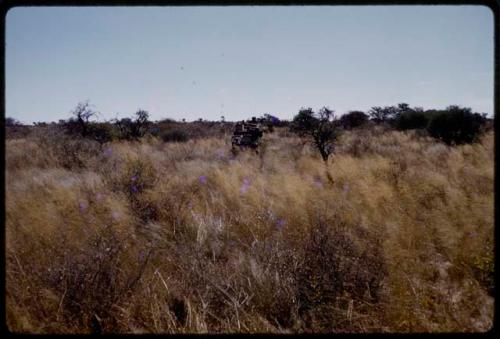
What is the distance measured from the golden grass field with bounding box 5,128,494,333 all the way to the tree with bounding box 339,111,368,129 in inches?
1039

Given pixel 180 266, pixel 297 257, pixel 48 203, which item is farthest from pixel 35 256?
pixel 297 257

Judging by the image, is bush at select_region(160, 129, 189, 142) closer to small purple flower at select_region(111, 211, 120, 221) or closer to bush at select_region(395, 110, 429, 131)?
bush at select_region(395, 110, 429, 131)

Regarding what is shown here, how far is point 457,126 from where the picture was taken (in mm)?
14938

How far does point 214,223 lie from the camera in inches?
163

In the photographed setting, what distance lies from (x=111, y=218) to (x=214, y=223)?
1.45 m

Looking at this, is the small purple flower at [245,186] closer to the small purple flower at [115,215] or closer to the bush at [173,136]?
the small purple flower at [115,215]

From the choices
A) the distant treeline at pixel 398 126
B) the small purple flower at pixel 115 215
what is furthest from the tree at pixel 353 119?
the small purple flower at pixel 115 215

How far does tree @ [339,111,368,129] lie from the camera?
101 feet

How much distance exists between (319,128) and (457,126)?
7931mm

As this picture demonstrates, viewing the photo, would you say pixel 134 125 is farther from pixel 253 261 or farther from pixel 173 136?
pixel 253 261

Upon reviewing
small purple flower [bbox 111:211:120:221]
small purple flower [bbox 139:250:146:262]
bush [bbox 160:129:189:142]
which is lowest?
small purple flower [bbox 139:250:146:262]

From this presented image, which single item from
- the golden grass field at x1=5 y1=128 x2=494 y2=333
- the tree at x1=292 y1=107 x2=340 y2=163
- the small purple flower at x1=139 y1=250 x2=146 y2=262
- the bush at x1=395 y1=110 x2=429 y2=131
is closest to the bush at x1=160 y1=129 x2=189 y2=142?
the tree at x1=292 y1=107 x2=340 y2=163

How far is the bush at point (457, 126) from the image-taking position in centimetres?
1422
